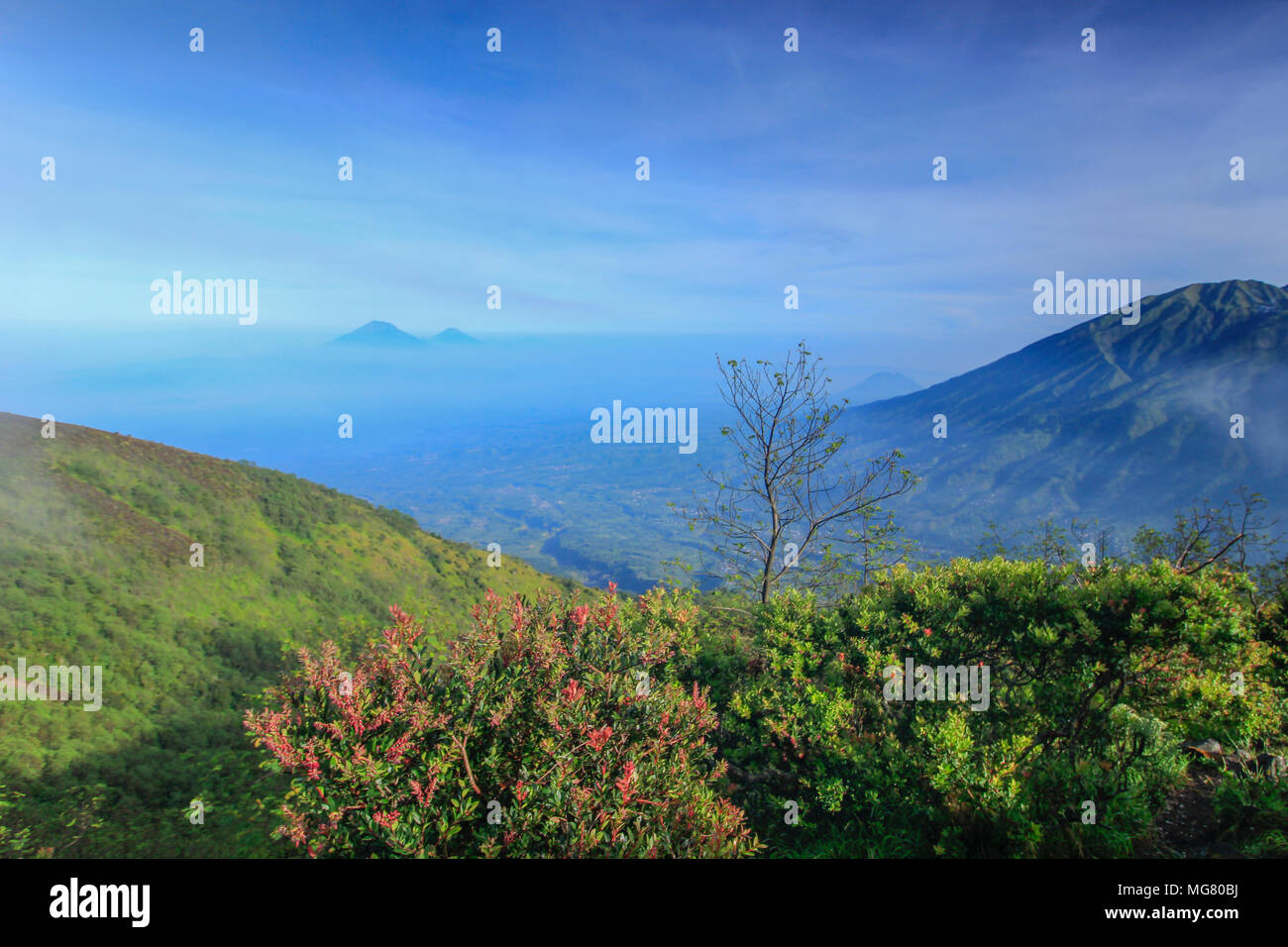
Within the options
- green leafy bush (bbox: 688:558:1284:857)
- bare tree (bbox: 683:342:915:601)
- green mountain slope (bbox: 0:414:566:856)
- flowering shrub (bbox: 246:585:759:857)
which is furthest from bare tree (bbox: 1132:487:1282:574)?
green mountain slope (bbox: 0:414:566:856)

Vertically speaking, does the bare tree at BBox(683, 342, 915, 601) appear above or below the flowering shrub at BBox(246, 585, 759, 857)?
above

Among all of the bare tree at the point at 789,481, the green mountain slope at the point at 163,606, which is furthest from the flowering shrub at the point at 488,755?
the bare tree at the point at 789,481

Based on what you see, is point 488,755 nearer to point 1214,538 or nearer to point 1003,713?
point 1003,713

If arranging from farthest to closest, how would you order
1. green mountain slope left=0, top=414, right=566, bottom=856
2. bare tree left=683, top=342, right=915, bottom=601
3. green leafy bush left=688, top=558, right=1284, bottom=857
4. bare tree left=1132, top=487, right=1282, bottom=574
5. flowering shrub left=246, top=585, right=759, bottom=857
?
bare tree left=683, top=342, right=915, bottom=601, bare tree left=1132, top=487, right=1282, bottom=574, green mountain slope left=0, top=414, right=566, bottom=856, green leafy bush left=688, top=558, right=1284, bottom=857, flowering shrub left=246, top=585, right=759, bottom=857

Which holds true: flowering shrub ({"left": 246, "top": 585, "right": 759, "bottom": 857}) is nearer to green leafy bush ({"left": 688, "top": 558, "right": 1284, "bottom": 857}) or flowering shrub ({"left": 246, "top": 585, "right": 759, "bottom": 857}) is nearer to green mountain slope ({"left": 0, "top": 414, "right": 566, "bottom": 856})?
green mountain slope ({"left": 0, "top": 414, "right": 566, "bottom": 856})

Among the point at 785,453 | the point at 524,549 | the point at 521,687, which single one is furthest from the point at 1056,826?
the point at 524,549

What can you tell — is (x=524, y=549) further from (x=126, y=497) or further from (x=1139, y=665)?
(x=1139, y=665)

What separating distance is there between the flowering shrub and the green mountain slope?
4.16ft

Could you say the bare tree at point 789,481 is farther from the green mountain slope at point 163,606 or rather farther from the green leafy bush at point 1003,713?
the green mountain slope at point 163,606

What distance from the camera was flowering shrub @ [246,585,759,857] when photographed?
3.71m

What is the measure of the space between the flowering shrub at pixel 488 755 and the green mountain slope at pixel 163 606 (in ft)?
4.16

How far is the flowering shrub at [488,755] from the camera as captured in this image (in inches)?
146
